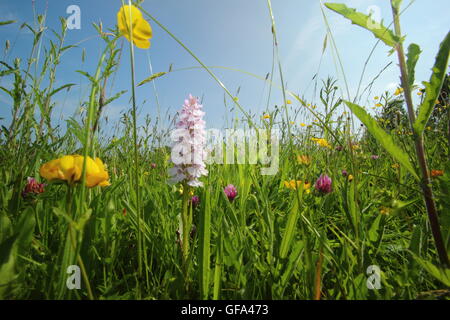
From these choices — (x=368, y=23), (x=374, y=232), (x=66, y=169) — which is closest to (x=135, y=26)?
(x=66, y=169)

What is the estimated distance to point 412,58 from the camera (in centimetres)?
68

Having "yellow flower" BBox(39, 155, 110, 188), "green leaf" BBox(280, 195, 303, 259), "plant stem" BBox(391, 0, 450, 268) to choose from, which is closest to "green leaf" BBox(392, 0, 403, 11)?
"plant stem" BBox(391, 0, 450, 268)

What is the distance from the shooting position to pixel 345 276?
742 millimetres

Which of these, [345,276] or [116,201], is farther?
[116,201]

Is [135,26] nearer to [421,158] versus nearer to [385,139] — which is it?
[385,139]

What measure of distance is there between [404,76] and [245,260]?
2.37 feet

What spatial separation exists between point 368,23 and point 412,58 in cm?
15

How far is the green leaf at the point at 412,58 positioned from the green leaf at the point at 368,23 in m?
0.05

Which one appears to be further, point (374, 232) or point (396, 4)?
point (374, 232)

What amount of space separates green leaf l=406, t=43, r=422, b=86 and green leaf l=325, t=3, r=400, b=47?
0.16 ft

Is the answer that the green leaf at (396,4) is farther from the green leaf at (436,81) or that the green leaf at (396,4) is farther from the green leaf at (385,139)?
the green leaf at (385,139)
